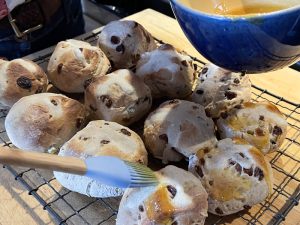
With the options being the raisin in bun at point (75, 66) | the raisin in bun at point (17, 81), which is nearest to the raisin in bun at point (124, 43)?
the raisin in bun at point (75, 66)

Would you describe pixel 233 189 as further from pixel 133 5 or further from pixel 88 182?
pixel 133 5

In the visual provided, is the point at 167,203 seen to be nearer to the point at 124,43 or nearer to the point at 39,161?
the point at 39,161

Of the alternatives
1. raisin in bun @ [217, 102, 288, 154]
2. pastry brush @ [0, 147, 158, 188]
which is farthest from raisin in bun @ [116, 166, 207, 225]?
raisin in bun @ [217, 102, 288, 154]

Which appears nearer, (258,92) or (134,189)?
(134,189)

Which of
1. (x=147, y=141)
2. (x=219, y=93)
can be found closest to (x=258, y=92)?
(x=219, y=93)

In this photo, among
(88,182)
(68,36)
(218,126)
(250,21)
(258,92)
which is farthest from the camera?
(68,36)

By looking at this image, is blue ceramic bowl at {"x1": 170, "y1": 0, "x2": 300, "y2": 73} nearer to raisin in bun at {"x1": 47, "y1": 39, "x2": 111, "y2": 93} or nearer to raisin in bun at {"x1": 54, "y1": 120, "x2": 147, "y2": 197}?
raisin in bun at {"x1": 54, "y1": 120, "x2": 147, "y2": 197}
